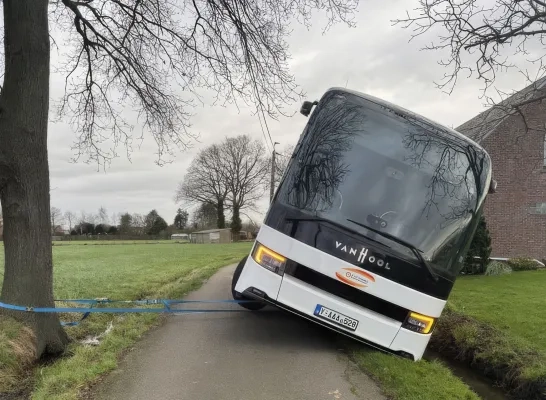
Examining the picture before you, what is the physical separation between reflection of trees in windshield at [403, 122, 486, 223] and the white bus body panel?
1053 millimetres

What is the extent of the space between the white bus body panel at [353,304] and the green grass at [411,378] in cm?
21

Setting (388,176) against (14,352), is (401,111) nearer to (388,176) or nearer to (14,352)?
(388,176)

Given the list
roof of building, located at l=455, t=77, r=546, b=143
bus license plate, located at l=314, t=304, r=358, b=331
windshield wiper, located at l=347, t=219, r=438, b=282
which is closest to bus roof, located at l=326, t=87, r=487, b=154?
roof of building, located at l=455, t=77, r=546, b=143

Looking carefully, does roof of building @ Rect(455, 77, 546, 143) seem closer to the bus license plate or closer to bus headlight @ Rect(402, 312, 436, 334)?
bus headlight @ Rect(402, 312, 436, 334)

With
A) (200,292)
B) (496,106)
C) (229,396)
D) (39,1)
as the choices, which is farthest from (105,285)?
(496,106)

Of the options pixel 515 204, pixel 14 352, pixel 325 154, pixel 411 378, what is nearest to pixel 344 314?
pixel 411 378

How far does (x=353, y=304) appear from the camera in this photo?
550 cm

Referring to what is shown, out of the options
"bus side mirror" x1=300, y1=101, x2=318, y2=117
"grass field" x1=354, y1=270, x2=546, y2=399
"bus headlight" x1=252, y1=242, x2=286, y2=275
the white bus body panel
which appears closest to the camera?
"grass field" x1=354, y1=270, x2=546, y2=399

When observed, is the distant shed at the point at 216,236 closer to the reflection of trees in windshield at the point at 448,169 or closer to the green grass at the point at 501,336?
the green grass at the point at 501,336

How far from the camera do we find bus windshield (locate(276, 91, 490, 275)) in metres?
5.67

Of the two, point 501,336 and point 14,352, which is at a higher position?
point 14,352

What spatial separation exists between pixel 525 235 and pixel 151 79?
645 inches

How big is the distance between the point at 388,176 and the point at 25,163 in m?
4.36

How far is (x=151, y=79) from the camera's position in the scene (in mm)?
9430
